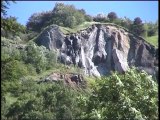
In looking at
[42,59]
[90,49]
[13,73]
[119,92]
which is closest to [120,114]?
[119,92]

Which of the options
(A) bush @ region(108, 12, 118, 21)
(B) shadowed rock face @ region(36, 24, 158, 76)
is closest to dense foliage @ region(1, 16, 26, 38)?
(B) shadowed rock face @ region(36, 24, 158, 76)

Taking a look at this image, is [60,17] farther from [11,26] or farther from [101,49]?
[11,26]

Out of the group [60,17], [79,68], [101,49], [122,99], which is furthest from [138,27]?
[122,99]

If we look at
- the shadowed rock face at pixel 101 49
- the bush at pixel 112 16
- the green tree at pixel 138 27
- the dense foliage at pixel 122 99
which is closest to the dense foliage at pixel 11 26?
the dense foliage at pixel 122 99

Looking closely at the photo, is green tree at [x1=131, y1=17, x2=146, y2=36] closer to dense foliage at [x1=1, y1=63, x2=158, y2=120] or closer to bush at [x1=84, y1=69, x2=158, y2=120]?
dense foliage at [x1=1, y1=63, x2=158, y2=120]

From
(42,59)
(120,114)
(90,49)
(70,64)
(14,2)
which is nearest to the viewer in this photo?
(14,2)

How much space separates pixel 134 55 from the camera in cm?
10112

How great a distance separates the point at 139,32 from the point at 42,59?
32.9 m

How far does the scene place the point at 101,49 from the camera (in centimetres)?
9731

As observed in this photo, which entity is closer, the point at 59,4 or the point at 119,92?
the point at 119,92

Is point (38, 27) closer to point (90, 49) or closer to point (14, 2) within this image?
point (90, 49)

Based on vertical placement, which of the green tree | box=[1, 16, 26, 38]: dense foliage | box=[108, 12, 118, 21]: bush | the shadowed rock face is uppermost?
box=[1, 16, 26, 38]: dense foliage

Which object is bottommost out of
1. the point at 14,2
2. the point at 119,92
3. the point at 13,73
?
the point at 119,92

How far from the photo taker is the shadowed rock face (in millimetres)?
91250
